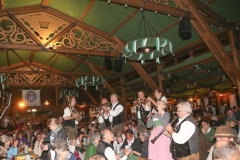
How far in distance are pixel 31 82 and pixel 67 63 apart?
110 inches

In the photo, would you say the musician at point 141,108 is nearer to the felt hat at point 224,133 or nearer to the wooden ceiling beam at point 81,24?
the felt hat at point 224,133

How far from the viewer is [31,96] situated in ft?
47.1

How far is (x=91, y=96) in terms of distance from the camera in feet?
49.3

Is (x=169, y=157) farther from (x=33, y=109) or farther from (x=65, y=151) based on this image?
(x=33, y=109)

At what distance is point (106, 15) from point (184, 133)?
5.70m

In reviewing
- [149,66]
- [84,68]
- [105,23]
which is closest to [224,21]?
[105,23]

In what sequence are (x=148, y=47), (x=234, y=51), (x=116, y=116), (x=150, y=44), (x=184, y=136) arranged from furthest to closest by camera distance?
1. (x=234, y=51)
2. (x=116, y=116)
3. (x=148, y=47)
4. (x=150, y=44)
5. (x=184, y=136)

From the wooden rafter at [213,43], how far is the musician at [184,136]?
3338 millimetres

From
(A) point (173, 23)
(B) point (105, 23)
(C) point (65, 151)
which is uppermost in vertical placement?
(B) point (105, 23)

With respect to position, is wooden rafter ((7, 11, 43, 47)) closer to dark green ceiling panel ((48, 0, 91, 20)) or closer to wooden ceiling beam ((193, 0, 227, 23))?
dark green ceiling panel ((48, 0, 91, 20))

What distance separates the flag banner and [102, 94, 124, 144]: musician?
393 inches

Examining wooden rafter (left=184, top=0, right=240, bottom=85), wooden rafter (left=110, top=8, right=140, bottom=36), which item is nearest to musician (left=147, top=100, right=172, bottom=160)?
wooden rafter (left=184, top=0, right=240, bottom=85)

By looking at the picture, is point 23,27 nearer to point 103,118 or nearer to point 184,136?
point 103,118

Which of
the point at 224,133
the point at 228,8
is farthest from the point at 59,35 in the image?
the point at 224,133
